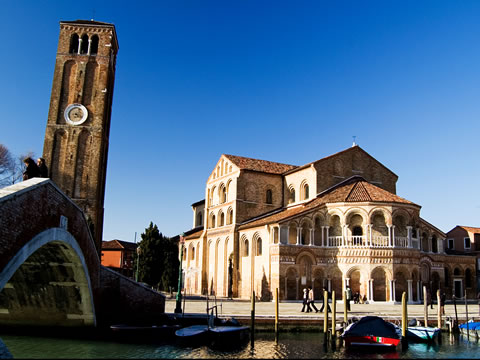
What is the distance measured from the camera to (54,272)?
15.5m

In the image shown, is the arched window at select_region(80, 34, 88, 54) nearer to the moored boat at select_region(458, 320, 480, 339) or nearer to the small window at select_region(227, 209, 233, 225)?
the small window at select_region(227, 209, 233, 225)

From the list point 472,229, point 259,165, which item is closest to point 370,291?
point 259,165

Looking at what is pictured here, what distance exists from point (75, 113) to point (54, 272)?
20.3 m

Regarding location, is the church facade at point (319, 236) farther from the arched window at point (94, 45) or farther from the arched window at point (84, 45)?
the arched window at point (84, 45)

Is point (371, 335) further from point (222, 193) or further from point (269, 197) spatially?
point (222, 193)

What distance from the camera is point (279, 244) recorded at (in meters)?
31.9

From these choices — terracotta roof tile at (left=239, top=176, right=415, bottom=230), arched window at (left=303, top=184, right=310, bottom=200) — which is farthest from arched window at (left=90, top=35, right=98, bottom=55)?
arched window at (left=303, top=184, right=310, bottom=200)

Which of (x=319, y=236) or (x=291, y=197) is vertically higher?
(x=291, y=197)

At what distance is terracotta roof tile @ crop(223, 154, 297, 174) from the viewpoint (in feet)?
135

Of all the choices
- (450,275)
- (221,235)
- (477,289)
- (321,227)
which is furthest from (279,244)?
(477,289)

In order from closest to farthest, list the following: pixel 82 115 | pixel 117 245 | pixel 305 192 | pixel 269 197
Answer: pixel 82 115 < pixel 305 192 < pixel 269 197 < pixel 117 245

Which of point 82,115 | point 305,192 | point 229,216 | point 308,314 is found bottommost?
point 308,314

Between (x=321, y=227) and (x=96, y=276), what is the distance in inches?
781

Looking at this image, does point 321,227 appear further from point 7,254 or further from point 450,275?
point 7,254
